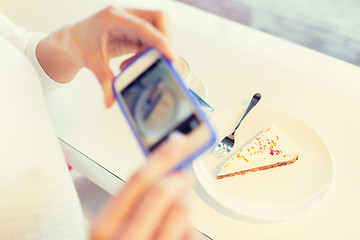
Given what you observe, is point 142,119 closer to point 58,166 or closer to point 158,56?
point 158,56

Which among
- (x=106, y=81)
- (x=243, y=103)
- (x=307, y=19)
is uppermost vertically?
(x=106, y=81)

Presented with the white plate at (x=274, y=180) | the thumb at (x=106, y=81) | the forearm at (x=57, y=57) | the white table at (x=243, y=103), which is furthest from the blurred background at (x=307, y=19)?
the thumb at (x=106, y=81)

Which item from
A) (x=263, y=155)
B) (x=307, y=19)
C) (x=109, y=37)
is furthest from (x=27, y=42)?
(x=307, y=19)

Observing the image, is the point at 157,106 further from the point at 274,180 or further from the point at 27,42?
the point at 27,42

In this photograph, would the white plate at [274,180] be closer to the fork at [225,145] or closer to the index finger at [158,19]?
the fork at [225,145]

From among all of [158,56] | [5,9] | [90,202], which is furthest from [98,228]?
[5,9]

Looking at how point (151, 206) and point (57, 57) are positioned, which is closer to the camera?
point (151, 206)
